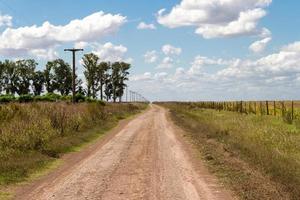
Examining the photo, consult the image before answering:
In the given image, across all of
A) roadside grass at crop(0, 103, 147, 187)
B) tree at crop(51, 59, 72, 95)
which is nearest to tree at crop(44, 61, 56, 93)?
tree at crop(51, 59, 72, 95)

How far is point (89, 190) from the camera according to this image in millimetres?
11078

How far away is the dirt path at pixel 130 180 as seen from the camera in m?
10.6

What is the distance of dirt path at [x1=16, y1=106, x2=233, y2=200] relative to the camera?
10578mm

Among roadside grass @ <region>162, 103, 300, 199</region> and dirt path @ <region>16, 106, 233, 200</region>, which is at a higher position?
roadside grass @ <region>162, 103, 300, 199</region>

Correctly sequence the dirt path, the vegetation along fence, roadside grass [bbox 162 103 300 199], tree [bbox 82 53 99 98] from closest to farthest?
the dirt path < roadside grass [bbox 162 103 300 199] < the vegetation along fence < tree [bbox 82 53 99 98]

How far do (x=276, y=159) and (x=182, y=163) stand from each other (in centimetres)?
288

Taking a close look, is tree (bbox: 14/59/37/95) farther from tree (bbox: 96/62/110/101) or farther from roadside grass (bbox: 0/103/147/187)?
roadside grass (bbox: 0/103/147/187)

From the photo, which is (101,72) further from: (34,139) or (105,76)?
(34,139)

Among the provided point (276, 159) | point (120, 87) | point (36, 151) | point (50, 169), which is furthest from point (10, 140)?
point (120, 87)

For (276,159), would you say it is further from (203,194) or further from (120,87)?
(120,87)

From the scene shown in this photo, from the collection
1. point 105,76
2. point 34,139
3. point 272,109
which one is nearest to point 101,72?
point 105,76

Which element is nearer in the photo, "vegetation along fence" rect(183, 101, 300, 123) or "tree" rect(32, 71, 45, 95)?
"vegetation along fence" rect(183, 101, 300, 123)

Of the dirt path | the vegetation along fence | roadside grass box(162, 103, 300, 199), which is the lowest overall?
the dirt path

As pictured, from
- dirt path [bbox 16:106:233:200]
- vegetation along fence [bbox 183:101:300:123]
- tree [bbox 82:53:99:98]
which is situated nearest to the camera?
dirt path [bbox 16:106:233:200]
